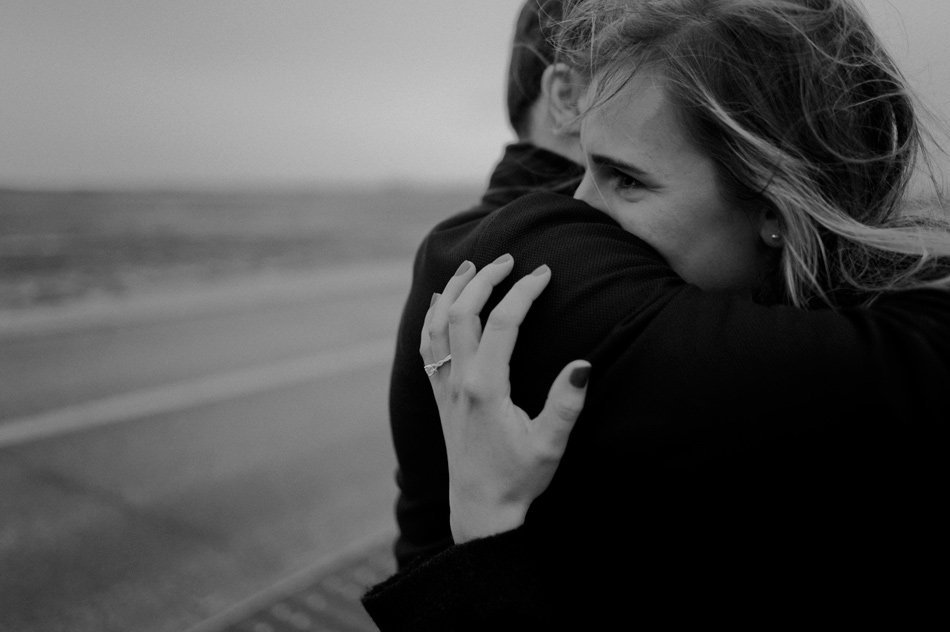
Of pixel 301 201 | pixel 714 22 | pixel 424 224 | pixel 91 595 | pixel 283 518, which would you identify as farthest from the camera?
pixel 301 201

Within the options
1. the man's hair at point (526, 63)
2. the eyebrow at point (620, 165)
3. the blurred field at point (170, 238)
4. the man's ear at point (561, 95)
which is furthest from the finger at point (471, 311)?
the blurred field at point (170, 238)

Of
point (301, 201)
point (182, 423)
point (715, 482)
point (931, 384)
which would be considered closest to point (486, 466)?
point (715, 482)

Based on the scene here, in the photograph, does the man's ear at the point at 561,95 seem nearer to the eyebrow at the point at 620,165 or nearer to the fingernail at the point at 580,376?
the eyebrow at the point at 620,165

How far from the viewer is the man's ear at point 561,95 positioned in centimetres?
166

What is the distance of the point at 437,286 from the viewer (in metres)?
1.33

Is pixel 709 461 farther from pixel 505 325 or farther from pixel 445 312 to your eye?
pixel 445 312

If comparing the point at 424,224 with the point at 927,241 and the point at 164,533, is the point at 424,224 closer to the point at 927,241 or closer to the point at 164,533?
the point at 164,533

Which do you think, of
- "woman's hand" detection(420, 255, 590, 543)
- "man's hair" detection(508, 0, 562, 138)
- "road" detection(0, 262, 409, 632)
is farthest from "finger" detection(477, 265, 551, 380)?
"road" detection(0, 262, 409, 632)

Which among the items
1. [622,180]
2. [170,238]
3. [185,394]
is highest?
[622,180]

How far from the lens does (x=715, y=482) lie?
40.3 inches

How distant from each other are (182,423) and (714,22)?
4.83 metres

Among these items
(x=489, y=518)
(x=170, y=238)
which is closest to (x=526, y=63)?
(x=489, y=518)

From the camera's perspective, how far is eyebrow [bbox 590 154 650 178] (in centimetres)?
128

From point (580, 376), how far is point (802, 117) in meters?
0.53
